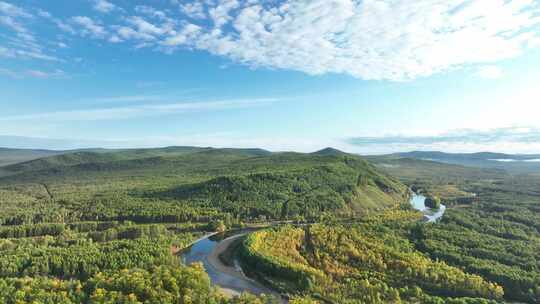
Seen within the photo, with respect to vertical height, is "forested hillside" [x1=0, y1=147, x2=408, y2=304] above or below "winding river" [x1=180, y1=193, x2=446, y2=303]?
above

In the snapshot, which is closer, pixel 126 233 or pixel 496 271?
pixel 496 271

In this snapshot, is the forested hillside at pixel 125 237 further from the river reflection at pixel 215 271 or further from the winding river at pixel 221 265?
the winding river at pixel 221 265

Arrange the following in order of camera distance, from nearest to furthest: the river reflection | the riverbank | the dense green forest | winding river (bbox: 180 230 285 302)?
1. the dense green forest
2. the riverbank
3. winding river (bbox: 180 230 285 302)
4. the river reflection

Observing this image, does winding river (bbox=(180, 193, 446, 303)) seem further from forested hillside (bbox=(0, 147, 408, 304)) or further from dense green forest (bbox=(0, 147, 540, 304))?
forested hillside (bbox=(0, 147, 408, 304))

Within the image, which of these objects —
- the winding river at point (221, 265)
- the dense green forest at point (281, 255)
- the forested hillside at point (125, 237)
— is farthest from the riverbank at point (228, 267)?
the forested hillside at point (125, 237)

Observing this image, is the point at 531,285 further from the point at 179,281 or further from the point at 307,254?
the point at 179,281

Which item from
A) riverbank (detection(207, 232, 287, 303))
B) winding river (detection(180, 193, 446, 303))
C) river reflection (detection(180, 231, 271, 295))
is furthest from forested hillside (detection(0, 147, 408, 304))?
riverbank (detection(207, 232, 287, 303))

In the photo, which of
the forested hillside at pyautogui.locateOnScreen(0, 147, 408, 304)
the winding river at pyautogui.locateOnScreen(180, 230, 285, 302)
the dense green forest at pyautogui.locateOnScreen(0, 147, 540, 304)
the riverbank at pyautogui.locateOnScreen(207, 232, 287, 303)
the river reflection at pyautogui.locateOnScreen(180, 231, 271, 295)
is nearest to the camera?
the forested hillside at pyautogui.locateOnScreen(0, 147, 408, 304)

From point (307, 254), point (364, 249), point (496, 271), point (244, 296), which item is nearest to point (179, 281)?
point (244, 296)
